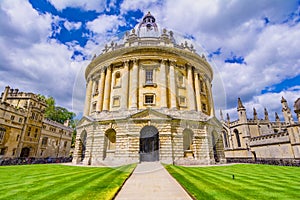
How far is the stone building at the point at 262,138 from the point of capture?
26.0 meters

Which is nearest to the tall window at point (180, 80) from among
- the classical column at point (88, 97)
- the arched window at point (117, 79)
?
the arched window at point (117, 79)

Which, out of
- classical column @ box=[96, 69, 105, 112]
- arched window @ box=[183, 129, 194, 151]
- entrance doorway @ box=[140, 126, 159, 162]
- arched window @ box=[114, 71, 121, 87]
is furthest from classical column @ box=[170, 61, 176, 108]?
classical column @ box=[96, 69, 105, 112]

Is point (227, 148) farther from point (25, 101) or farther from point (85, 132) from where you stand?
point (25, 101)

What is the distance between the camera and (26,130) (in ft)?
124

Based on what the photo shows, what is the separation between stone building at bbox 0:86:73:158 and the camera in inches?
1304

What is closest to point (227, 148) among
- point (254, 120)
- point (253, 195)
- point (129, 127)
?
point (254, 120)

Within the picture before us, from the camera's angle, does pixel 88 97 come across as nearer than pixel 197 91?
No

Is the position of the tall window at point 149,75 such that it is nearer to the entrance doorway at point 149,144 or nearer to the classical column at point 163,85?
the classical column at point 163,85

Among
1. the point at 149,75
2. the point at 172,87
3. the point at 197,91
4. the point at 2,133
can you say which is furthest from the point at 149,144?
the point at 2,133

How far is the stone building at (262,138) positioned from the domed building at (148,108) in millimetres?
10396

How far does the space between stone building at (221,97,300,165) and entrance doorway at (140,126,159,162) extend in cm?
1717

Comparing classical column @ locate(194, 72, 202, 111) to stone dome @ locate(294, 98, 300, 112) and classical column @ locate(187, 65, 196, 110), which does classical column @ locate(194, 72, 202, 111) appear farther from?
stone dome @ locate(294, 98, 300, 112)

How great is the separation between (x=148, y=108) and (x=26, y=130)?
31.7 m

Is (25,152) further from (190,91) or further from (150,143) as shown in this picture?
(190,91)
